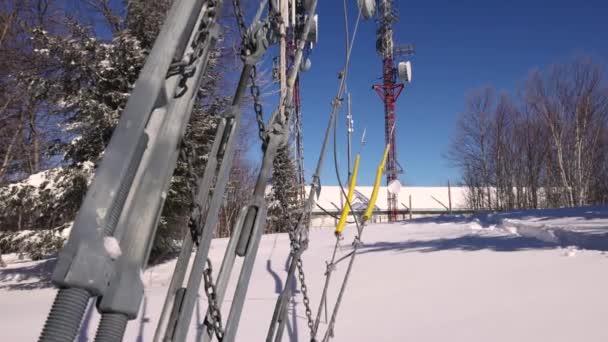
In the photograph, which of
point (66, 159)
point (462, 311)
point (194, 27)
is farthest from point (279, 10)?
point (66, 159)

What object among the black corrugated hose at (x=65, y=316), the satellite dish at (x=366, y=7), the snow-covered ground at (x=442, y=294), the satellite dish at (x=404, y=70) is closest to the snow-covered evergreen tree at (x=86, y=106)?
the snow-covered ground at (x=442, y=294)

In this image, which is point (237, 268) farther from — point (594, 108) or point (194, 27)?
point (594, 108)

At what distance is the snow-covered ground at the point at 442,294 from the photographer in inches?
125

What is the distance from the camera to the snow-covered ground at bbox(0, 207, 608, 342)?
10.4 feet

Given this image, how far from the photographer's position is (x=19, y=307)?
5.76 m

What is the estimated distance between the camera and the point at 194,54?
3.68ft

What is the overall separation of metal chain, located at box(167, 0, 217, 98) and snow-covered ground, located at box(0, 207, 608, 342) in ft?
9.54

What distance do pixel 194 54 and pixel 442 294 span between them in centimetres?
400

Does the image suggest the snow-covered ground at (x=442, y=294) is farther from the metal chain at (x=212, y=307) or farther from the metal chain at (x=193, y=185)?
the metal chain at (x=193, y=185)

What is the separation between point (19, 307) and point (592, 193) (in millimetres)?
32677

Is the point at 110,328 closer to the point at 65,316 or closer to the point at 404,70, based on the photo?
the point at 65,316

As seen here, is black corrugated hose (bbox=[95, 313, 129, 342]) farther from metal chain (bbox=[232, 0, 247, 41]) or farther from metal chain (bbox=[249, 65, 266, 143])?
metal chain (bbox=[232, 0, 247, 41])

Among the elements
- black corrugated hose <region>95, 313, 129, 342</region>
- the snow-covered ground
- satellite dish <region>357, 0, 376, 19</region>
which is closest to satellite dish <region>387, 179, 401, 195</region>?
the snow-covered ground

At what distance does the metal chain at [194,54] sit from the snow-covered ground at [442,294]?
2906mm
